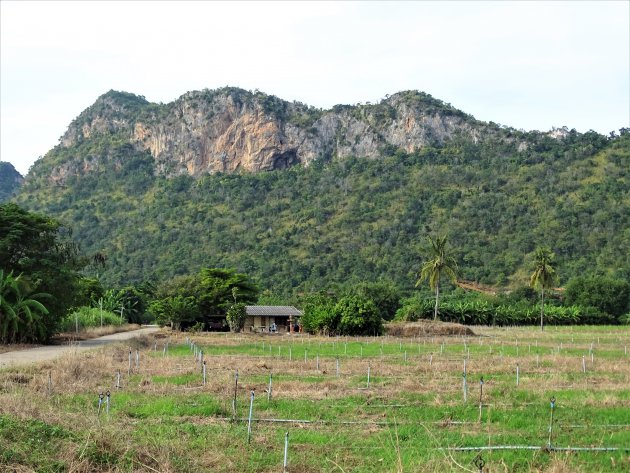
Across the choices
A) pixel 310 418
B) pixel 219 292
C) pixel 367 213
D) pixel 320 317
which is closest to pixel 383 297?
pixel 219 292

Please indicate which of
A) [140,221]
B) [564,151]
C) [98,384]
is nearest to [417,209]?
[564,151]

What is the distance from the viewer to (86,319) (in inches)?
2104

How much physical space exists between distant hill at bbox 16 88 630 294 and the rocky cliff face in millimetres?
362

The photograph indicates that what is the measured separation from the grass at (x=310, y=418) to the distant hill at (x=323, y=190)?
70085mm

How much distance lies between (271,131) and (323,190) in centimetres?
2994

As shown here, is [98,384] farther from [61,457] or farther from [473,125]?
[473,125]

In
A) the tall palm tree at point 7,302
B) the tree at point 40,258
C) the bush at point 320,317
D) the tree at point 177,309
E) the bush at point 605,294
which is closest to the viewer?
the tall palm tree at point 7,302

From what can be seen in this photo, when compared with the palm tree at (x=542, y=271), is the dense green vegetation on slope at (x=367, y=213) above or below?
above

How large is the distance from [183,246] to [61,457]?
4307 inches

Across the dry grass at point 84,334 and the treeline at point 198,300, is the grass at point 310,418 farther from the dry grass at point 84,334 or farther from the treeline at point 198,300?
the dry grass at point 84,334

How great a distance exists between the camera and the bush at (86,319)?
47.6 meters

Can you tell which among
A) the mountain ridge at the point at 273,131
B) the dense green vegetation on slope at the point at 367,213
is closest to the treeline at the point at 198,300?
the dense green vegetation on slope at the point at 367,213

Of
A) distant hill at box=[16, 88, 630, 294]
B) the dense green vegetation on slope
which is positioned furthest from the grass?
distant hill at box=[16, 88, 630, 294]

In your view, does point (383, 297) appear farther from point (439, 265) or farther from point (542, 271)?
point (542, 271)
